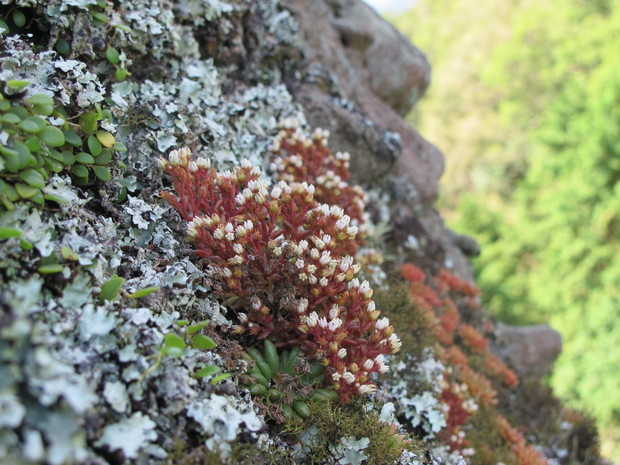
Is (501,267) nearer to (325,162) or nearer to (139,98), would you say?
(325,162)

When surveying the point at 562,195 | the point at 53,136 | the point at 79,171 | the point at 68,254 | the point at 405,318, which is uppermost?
the point at 53,136

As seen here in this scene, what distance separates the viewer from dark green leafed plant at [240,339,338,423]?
2.42m

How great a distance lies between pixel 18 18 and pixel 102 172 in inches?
44.3

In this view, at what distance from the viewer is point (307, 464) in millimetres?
2400

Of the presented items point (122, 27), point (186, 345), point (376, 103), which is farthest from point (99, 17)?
point (376, 103)

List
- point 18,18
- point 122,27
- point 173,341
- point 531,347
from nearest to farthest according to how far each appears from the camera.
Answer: point 173,341 → point 18,18 → point 122,27 → point 531,347

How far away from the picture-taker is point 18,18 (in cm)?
294

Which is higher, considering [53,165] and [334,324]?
[334,324]

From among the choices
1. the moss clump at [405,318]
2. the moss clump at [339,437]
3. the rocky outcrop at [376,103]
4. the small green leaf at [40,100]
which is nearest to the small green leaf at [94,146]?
the small green leaf at [40,100]

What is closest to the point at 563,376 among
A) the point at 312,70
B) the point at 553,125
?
the point at 553,125

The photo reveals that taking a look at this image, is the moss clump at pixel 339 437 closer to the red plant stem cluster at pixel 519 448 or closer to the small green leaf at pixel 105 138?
the red plant stem cluster at pixel 519 448

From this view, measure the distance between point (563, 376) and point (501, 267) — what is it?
3859mm

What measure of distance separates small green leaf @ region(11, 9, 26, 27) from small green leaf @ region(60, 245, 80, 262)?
1.64m

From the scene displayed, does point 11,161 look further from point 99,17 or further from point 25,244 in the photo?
point 99,17
